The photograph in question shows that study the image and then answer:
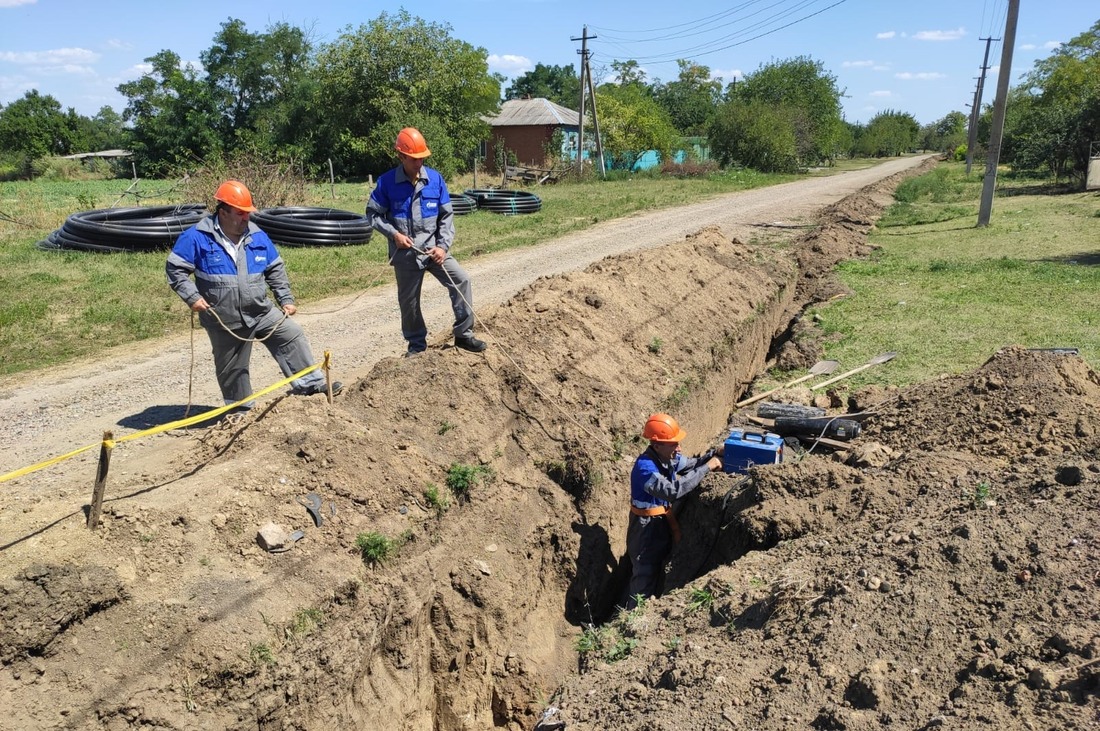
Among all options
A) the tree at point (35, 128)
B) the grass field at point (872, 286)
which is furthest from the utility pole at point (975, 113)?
the tree at point (35, 128)

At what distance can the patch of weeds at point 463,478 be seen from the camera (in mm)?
5383

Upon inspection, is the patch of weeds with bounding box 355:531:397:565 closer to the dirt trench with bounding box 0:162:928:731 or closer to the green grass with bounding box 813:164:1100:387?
the dirt trench with bounding box 0:162:928:731

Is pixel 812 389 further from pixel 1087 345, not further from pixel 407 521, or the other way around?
pixel 407 521

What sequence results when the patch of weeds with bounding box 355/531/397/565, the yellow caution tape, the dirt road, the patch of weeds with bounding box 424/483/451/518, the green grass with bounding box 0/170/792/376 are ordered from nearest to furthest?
the yellow caution tape, the patch of weeds with bounding box 355/531/397/565, the patch of weeds with bounding box 424/483/451/518, the dirt road, the green grass with bounding box 0/170/792/376

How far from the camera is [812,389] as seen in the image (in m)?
8.05

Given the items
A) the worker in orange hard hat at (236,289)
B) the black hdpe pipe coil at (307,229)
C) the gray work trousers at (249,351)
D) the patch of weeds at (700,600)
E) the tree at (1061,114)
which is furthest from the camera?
the tree at (1061,114)

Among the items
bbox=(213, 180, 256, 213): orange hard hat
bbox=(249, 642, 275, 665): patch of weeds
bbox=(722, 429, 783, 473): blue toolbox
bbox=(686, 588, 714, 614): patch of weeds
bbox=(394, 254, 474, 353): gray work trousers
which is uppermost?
bbox=(213, 180, 256, 213): orange hard hat

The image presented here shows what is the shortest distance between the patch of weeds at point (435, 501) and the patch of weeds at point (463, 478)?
158 mm

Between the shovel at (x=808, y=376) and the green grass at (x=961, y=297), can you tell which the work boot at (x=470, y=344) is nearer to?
the shovel at (x=808, y=376)

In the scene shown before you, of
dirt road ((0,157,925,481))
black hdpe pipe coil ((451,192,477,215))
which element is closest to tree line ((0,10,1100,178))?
black hdpe pipe coil ((451,192,477,215))

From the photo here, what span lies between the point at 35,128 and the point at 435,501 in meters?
62.4

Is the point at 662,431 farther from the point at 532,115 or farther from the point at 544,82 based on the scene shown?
the point at 544,82

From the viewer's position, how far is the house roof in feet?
143

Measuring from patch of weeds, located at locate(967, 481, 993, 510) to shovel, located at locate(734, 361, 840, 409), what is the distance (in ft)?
10.3
